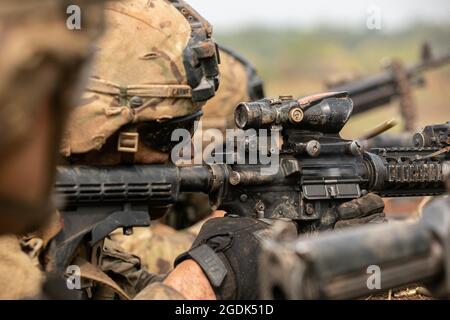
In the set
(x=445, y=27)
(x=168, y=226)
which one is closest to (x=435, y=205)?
(x=168, y=226)

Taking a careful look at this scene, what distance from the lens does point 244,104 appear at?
4051mm

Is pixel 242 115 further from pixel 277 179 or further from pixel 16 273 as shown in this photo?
pixel 16 273

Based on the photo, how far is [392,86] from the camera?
11258 millimetres

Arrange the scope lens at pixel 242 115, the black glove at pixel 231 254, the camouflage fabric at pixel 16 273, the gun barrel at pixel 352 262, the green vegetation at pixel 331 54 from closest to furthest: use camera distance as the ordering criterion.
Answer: the gun barrel at pixel 352 262 → the camouflage fabric at pixel 16 273 → the black glove at pixel 231 254 → the scope lens at pixel 242 115 → the green vegetation at pixel 331 54

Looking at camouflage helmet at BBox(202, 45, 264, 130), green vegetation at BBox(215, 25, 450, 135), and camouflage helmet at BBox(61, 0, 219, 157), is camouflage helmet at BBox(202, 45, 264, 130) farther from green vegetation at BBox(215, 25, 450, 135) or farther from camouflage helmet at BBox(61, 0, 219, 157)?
green vegetation at BBox(215, 25, 450, 135)

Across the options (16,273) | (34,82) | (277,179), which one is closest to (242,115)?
(277,179)

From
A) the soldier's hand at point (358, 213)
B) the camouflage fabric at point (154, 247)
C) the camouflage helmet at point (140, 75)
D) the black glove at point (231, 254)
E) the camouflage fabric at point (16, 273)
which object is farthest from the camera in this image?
the camouflage fabric at point (154, 247)

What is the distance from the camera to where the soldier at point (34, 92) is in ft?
6.17

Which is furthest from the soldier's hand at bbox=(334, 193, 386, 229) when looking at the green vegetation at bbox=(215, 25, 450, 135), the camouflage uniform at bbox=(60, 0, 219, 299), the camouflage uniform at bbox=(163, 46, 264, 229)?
the green vegetation at bbox=(215, 25, 450, 135)

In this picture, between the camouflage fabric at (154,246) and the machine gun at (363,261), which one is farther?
the camouflage fabric at (154,246)

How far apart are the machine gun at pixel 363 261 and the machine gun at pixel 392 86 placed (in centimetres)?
837

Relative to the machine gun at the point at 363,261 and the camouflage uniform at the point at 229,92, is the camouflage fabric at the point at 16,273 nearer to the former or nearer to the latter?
the machine gun at the point at 363,261

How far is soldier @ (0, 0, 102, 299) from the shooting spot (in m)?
1.88

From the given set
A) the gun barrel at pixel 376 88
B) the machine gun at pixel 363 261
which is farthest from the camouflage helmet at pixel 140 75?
the gun barrel at pixel 376 88
